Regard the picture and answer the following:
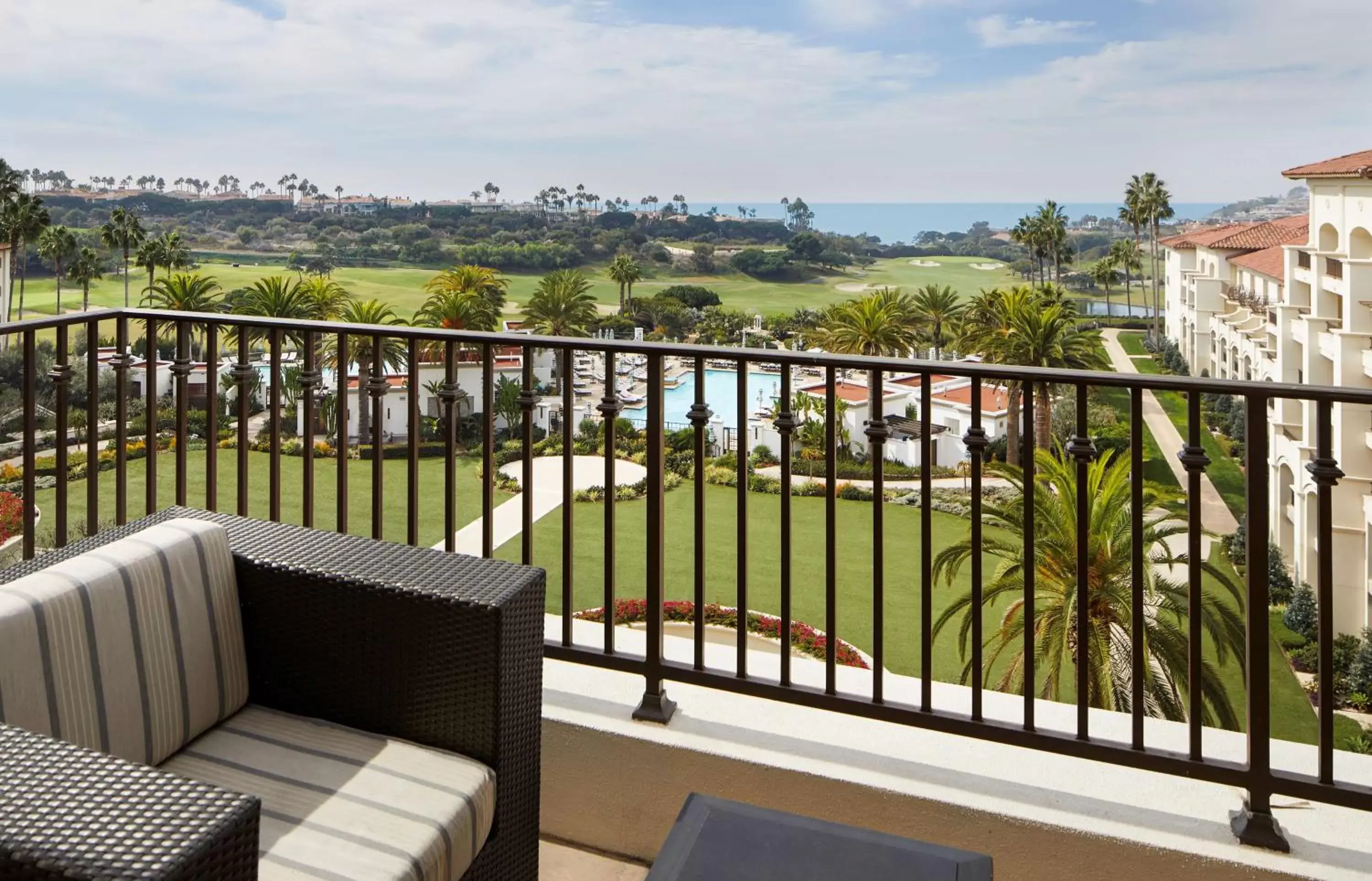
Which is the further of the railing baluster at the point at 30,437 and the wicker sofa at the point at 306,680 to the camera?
the railing baluster at the point at 30,437

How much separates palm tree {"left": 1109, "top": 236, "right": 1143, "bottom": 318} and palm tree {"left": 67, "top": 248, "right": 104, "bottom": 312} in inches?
858

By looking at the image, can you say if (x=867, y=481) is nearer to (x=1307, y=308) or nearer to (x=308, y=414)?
(x=1307, y=308)

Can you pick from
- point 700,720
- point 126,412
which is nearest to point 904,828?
point 700,720

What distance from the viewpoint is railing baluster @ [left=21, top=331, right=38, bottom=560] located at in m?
2.11

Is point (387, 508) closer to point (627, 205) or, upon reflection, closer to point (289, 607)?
point (627, 205)

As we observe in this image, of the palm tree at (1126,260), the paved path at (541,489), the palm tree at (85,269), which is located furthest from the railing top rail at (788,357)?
the palm tree at (1126,260)

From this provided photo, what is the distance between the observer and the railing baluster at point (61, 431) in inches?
86.5

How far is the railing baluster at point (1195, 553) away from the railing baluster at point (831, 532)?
0.55 meters

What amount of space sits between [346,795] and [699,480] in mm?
846

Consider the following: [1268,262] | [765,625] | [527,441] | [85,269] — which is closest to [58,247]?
[85,269]

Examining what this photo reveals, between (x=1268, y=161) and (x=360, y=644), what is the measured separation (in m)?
28.8

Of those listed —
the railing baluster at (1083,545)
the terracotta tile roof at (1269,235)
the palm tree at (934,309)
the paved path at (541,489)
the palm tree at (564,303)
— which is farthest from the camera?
the palm tree at (934,309)

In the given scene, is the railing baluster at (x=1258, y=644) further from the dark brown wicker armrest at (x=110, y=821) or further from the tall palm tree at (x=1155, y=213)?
the tall palm tree at (x=1155, y=213)

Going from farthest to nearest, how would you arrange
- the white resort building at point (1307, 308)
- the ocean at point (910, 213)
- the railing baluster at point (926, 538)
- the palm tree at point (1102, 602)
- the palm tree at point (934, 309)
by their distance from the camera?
the palm tree at point (934, 309), the ocean at point (910, 213), the white resort building at point (1307, 308), the palm tree at point (1102, 602), the railing baluster at point (926, 538)
